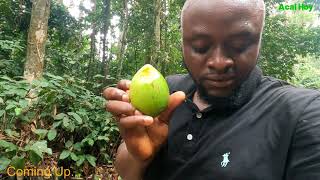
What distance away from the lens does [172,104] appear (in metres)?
1.11

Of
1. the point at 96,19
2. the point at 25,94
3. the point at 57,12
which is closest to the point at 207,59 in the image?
the point at 25,94

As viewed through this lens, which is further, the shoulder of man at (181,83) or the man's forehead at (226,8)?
the shoulder of man at (181,83)

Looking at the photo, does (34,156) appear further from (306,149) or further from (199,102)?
(306,149)

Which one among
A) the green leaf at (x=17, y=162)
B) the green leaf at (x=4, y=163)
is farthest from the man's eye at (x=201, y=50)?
the green leaf at (x=4, y=163)

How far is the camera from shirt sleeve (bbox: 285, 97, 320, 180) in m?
0.91

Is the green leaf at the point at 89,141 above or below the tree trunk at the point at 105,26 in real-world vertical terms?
below

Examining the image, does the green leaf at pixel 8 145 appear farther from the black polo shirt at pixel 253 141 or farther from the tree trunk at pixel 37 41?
the tree trunk at pixel 37 41

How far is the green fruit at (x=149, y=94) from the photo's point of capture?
1.14m

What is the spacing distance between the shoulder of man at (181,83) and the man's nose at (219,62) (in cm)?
32

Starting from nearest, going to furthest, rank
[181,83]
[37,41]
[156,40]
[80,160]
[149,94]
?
[149,94] → [181,83] → [80,160] → [37,41] → [156,40]

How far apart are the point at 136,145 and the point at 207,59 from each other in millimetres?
345

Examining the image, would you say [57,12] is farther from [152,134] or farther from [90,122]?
[152,134]

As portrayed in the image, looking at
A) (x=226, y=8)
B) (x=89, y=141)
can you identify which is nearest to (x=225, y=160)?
(x=226, y=8)

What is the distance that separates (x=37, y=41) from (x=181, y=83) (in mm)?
4025
